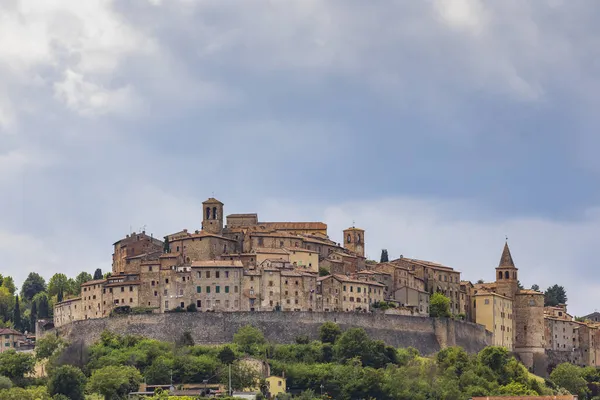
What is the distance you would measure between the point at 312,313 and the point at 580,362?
28.0 metres

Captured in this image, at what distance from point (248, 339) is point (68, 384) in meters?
12.9

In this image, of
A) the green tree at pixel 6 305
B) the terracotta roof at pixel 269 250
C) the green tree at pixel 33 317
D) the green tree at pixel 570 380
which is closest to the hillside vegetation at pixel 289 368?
the green tree at pixel 570 380

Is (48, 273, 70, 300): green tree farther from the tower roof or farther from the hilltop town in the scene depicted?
the tower roof

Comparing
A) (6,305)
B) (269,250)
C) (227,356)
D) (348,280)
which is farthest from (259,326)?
(6,305)

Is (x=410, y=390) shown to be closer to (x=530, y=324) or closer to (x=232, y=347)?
(x=232, y=347)

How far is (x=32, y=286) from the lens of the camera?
449 ft

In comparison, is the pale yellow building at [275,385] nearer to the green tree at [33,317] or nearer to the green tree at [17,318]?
the green tree at [33,317]

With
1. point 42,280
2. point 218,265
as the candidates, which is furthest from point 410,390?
point 42,280

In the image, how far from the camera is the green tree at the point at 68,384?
86838 millimetres

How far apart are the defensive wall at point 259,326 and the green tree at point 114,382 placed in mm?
7976

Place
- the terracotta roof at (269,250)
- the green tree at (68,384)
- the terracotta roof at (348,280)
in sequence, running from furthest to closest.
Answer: the terracotta roof at (269,250)
the terracotta roof at (348,280)
the green tree at (68,384)

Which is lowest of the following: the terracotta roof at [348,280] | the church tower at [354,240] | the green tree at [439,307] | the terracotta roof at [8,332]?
the terracotta roof at [8,332]

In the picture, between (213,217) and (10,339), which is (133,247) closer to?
(213,217)

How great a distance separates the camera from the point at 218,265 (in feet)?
323
